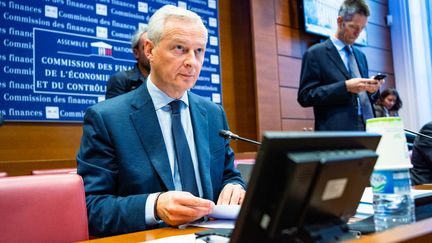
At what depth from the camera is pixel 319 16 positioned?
15.7 feet

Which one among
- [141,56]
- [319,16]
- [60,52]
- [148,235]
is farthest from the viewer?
[319,16]

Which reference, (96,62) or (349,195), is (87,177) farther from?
(96,62)

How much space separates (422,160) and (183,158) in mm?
1668

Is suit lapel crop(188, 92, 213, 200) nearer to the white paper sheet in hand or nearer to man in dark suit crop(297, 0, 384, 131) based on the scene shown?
the white paper sheet in hand

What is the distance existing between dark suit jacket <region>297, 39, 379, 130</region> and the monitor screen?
1.92 metres

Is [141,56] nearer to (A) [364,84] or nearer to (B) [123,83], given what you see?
(B) [123,83]

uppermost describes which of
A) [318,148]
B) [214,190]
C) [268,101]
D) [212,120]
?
[268,101]

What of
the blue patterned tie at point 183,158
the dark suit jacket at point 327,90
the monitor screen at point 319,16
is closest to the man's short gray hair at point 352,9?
the dark suit jacket at point 327,90

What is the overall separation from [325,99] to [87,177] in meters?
1.71

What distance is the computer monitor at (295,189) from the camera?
0.55 meters

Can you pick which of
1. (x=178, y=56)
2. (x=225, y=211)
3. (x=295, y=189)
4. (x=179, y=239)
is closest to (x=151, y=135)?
(x=178, y=56)

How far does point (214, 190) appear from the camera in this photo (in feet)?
5.10

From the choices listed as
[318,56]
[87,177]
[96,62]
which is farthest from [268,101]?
[87,177]

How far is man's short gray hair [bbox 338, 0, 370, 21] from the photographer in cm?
268
